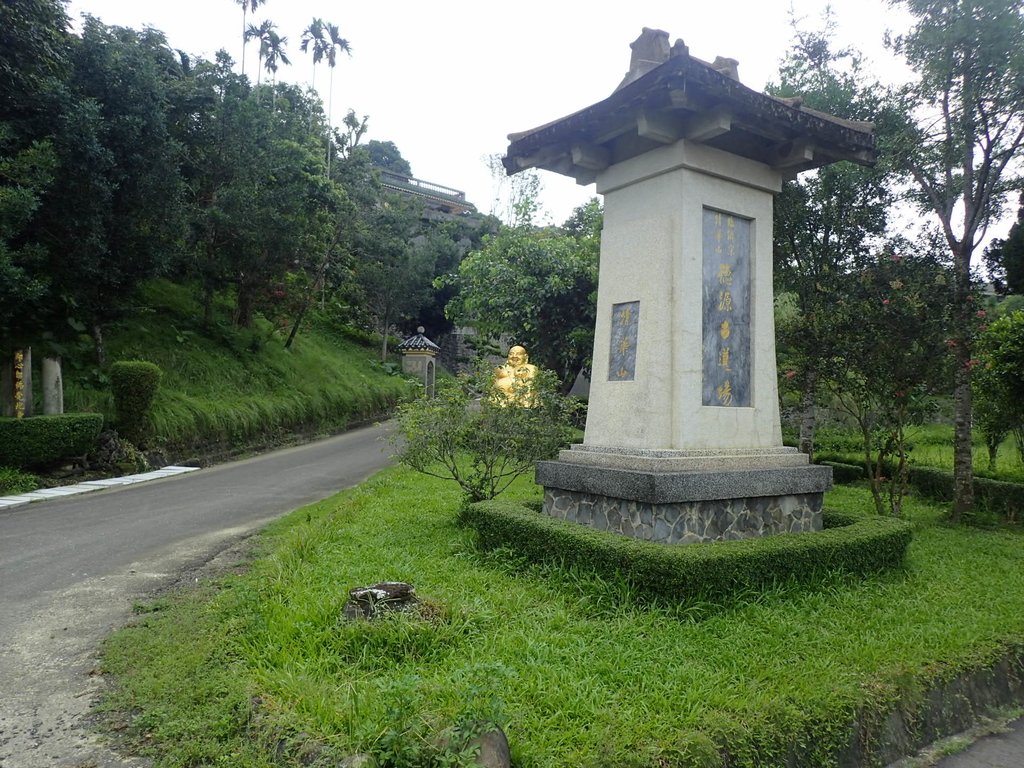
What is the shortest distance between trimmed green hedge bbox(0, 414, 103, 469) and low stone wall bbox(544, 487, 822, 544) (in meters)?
8.41

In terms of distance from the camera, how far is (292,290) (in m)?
19.9

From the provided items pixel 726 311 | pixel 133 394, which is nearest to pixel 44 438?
pixel 133 394

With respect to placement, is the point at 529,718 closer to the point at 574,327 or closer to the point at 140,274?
the point at 140,274

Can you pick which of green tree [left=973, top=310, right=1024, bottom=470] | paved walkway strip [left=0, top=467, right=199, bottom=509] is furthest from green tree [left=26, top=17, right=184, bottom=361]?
green tree [left=973, top=310, right=1024, bottom=470]

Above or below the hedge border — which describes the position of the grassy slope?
above

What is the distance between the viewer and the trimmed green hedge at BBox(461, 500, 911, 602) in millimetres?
4566

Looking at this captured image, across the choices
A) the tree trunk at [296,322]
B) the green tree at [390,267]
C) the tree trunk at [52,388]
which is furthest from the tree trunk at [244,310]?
the tree trunk at [52,388]

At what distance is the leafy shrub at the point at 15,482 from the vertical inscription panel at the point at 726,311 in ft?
31.4

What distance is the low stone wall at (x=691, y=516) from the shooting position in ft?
17.3

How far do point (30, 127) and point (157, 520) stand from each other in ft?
23.8

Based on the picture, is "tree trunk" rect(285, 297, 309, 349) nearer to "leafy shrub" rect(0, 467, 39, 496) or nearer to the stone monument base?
→ "leafy shrub" rect(0, 467, 39, 496)

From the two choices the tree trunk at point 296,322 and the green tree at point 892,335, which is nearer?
the green tree at point 892,335

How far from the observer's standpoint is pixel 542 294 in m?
16.5

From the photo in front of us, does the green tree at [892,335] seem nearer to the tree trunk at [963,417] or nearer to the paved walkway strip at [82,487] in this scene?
the tree trunk at [963,417]
